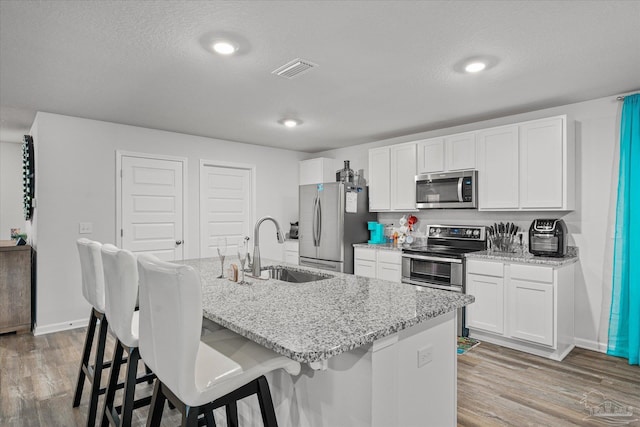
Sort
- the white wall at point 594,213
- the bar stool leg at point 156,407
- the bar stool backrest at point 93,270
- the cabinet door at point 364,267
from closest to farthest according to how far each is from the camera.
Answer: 1. the bar stool leg at point 156,407
2. the bar stool backrest at point 93,270
3. the white wall at point 594,213
4. the cabinet door at point 364,267

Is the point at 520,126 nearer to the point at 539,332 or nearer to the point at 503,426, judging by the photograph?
the point at 539,332

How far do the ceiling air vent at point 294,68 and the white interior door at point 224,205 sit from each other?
8.91 ft

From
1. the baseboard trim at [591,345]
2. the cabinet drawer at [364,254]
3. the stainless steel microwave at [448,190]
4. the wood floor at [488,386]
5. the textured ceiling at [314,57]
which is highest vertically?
the textured ceiling at [314,57]

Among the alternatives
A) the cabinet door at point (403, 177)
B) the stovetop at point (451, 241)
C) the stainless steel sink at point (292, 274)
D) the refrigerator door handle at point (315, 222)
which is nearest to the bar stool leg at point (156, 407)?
the stainless steel sink at point (292, 274)

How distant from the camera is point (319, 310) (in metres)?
1.54

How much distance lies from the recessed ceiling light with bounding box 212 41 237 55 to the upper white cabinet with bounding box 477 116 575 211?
110 inches

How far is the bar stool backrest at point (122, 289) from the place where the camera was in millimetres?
1638

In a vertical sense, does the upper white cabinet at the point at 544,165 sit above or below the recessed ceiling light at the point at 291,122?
below

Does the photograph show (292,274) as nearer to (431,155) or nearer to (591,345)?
(431,155)

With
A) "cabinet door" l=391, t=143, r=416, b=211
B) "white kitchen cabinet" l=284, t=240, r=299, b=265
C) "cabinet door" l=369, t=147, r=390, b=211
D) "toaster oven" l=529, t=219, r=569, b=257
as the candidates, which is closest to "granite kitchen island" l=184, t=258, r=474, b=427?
"toaster oven" l=529, t=219, r=569, b=257

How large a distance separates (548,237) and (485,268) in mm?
630

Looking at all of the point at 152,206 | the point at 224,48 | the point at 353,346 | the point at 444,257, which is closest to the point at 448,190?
the point at 444,257

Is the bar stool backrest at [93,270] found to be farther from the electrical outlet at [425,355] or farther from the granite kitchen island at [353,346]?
the electrical outlet at [425,355]

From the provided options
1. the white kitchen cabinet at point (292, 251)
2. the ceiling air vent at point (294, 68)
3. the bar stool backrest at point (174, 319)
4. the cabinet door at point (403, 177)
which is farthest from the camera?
the white kitchen cabinet at point (292, 251)
